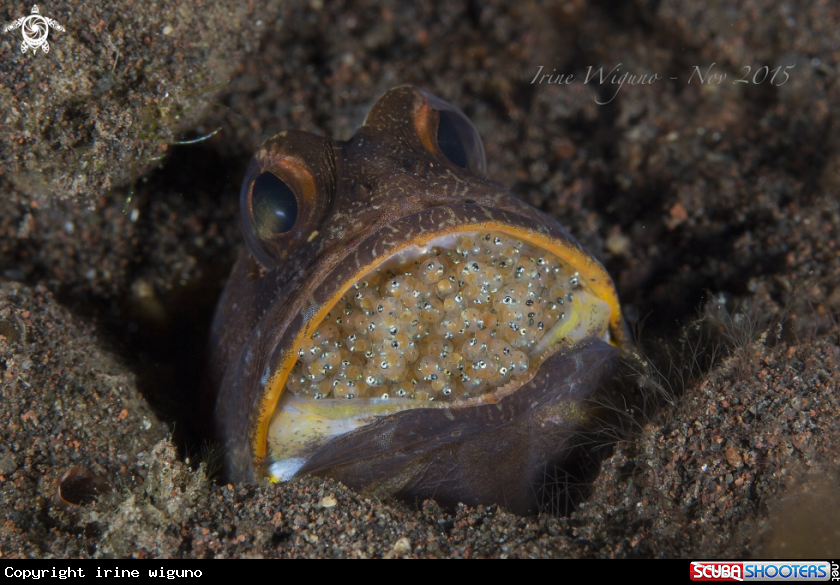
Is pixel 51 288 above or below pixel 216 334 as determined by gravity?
above

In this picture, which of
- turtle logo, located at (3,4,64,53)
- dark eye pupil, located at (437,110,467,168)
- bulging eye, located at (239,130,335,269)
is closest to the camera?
bulging eye, located at (239,130,335,269)

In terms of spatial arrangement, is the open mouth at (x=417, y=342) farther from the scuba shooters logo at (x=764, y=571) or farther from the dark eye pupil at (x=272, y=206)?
the scuba shooters logo at (x=764, y=571)

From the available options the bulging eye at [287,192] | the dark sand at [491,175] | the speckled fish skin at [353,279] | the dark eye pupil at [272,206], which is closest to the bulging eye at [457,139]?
the speckled fish skin at [353,279]

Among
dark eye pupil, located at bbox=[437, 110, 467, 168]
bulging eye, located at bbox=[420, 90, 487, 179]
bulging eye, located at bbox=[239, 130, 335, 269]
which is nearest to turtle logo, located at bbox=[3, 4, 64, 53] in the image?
bulging eye, located at bbox=[239, 130, 335, 269]

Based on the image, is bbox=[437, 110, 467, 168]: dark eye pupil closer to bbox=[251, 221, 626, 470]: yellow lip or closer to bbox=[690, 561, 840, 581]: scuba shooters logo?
bbox=[251, 221, 626, 470]: yellow lip

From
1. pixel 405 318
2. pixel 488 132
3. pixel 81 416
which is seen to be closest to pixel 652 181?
pixel 488 132

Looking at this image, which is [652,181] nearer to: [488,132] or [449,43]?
[488,132]
